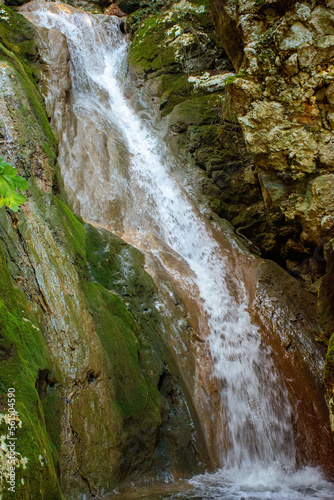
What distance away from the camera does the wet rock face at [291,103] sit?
680 centimetres

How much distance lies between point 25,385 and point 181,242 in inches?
267

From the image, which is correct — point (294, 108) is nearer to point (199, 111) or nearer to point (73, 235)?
point (73, 235)

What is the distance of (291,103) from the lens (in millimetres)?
7203

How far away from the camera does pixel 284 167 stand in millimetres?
7445

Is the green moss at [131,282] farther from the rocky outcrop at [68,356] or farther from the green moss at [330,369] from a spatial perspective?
the green moss at [330,369]

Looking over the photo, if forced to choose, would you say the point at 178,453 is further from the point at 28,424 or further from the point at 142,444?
the point at 28,424

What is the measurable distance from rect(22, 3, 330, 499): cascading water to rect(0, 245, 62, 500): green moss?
2.38 metres

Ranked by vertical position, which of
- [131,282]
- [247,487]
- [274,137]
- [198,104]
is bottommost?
[247,487]

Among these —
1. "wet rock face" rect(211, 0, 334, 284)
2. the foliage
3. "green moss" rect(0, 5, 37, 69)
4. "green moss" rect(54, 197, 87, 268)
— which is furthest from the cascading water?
the foliage

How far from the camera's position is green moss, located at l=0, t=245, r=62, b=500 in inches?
114

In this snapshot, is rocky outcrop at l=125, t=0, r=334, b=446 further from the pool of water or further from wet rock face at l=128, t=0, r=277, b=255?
the pool of water

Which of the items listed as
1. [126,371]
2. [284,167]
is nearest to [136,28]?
[284,167]

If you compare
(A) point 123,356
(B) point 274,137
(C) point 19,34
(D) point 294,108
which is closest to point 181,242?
(B) point 274,137

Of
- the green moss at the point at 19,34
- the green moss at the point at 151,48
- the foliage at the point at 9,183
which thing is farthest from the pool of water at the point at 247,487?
the green moss at the point at 151,48
